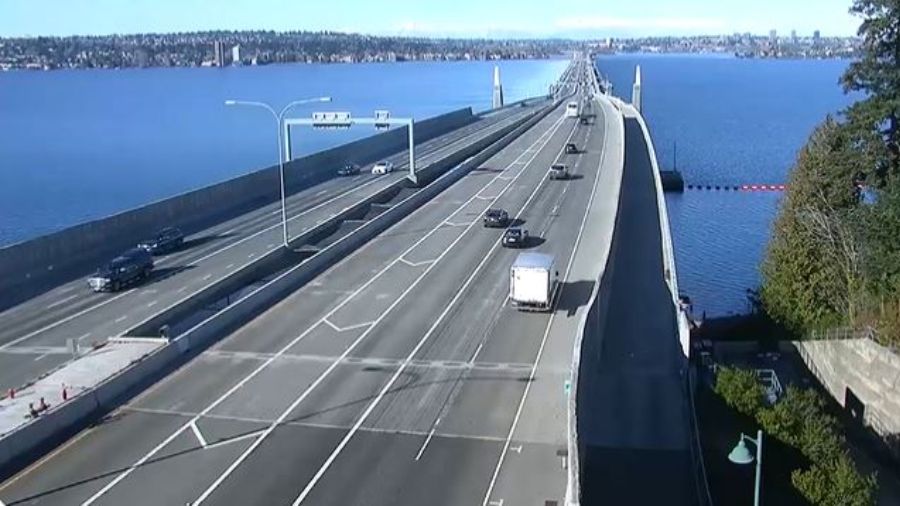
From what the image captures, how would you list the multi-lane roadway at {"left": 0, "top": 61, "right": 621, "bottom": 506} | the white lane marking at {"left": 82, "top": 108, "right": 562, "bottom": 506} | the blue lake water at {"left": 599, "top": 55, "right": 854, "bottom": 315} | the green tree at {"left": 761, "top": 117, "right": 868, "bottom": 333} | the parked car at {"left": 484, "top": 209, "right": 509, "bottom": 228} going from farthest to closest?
the blue lake water at {"left": 599, "top": 55, "right": 854, "bottom": 315} → the parked car at {"left": 484, "top": 209, "right": 509, "bottom": 228} → the green tree at {"left": 761, "top": 117, "right": 868, "bottom": 333} → the white lane marking at {"left": 82, "top": 108, "right": 562, "bottom": 506} → the multi-lane roadway at {"left": 0, "top": 61, "right": 621, "bottom": 506}

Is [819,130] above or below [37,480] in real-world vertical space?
above

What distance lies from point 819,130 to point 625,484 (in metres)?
32.0

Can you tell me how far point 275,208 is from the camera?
60.8m

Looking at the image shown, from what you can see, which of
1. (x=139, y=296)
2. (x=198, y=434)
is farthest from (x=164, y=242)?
(x=198, y=434)

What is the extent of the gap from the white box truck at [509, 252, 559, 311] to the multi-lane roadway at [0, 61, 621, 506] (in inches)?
26.5

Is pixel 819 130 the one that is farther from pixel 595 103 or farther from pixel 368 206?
pixel 595 103

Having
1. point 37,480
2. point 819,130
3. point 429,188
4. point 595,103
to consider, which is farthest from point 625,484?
point 595,103

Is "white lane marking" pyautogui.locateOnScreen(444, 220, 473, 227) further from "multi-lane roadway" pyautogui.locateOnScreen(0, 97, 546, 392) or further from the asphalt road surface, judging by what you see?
the asphalt road surface

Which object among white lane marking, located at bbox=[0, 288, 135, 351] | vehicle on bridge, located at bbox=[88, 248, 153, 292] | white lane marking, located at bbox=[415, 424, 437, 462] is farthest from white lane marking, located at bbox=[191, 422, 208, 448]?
vehicle on bridge, located at bbox=[88, 248, 153, 292]

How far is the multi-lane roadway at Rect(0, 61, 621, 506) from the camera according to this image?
69.4 feet

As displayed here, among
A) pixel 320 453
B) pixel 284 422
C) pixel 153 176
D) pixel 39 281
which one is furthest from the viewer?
pixel 153 176

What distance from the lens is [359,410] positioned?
25484 mm

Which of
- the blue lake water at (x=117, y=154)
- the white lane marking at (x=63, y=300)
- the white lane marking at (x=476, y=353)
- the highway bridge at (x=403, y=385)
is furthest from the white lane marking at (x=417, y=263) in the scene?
the blue lake water at (x=117, y=154)

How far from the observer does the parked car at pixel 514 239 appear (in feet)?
148
